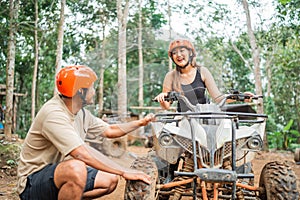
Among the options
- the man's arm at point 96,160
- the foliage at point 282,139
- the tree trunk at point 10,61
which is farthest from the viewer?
the foliage at point 282,139

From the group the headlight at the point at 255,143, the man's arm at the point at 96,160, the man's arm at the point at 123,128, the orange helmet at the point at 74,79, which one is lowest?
the man's arm at the point at 96,160

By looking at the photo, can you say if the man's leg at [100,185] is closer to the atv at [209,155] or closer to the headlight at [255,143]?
the atv at [209,155]

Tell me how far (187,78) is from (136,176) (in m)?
0.78

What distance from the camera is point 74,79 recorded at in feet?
7.38

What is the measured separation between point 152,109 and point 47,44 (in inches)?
480

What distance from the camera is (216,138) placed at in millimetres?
2414

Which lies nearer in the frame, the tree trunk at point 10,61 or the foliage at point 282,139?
the tree trunk at point 10,61

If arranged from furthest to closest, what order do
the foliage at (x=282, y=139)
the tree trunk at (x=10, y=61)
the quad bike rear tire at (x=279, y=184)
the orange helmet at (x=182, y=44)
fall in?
the foliage at (x=282, y=139)
the tree trunk at (x=10, y=61)
the quad bike rear tire at (x=279, y=184)
the orange helmet at (x=182, y=44)

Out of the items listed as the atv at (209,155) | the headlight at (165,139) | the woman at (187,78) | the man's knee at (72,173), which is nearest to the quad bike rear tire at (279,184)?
the atv at (209,155)

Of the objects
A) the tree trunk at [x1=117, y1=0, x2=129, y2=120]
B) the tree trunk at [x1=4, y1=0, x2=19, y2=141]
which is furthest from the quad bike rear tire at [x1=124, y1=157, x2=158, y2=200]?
the tree trunk at [x1=4, y1=0, x2=19, y2=141]

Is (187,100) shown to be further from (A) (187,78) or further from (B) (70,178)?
(B) (70,178)

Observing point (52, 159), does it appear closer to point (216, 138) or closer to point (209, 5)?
point (216, 138)

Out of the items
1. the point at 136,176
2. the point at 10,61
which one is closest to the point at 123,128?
the point at 136,176

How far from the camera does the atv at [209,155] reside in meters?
2.33
